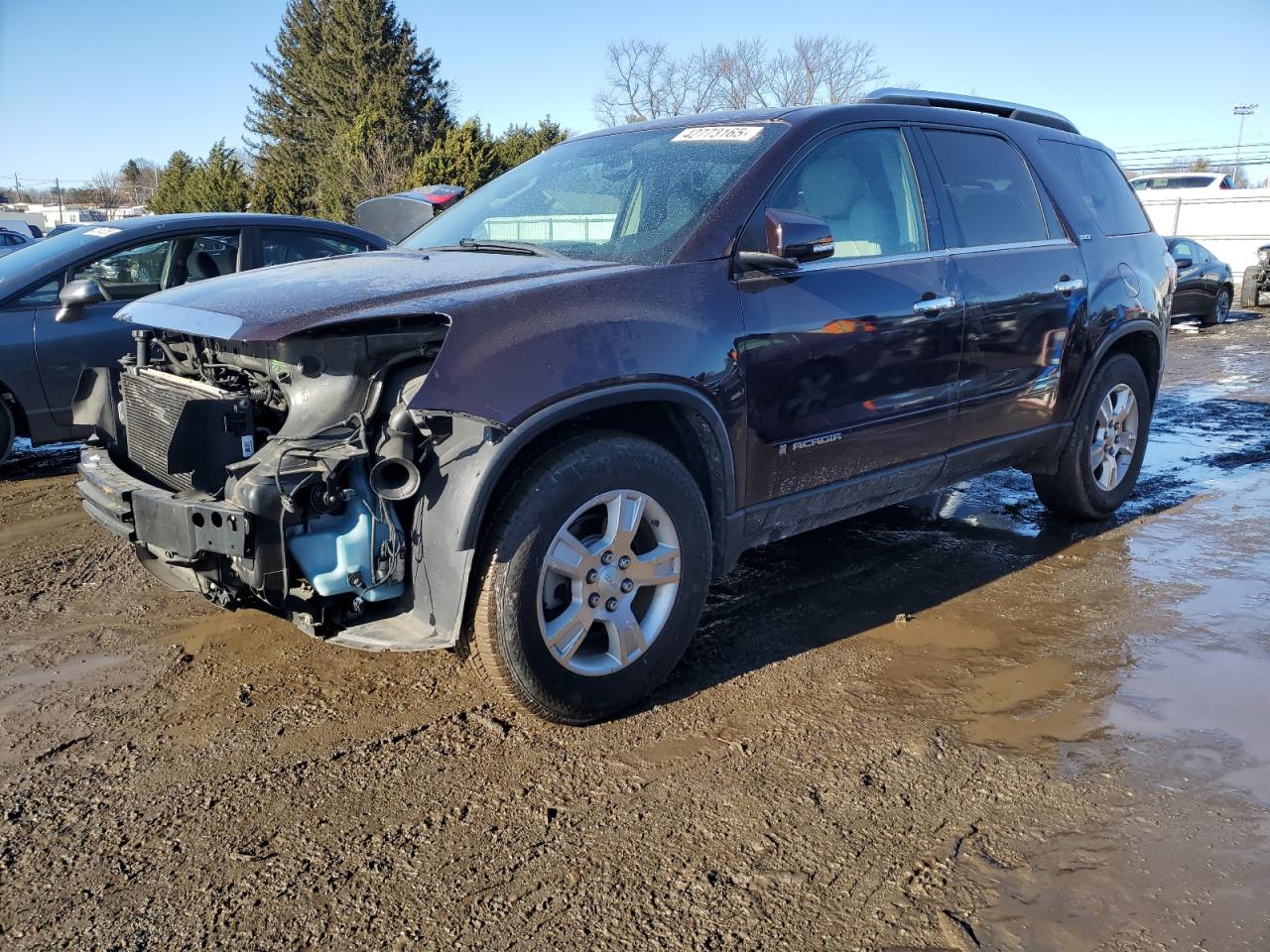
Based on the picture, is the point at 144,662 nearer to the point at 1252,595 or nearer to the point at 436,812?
the point at 436,812

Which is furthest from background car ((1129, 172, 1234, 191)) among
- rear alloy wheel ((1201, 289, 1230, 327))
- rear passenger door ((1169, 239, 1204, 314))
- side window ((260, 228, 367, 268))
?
side window ((260, 228, 367, 268))

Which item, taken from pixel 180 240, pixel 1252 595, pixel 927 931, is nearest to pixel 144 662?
pixel 927 931

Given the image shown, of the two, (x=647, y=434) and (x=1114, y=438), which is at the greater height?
(x=647, y=434)

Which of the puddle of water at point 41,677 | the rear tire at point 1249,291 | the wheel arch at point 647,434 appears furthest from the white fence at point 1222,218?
the puddle of water at point 41,677

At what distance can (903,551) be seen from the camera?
4930 mm

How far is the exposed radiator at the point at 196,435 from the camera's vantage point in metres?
2.80

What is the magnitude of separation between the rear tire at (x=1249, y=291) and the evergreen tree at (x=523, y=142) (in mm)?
14791

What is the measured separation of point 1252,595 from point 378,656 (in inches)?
148

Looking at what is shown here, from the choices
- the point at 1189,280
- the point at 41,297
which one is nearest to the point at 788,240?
the point at 41,297

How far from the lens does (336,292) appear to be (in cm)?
287

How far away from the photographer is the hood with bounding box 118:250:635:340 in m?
2.68

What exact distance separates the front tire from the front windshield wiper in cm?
89

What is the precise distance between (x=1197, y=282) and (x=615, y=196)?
47.9 ft

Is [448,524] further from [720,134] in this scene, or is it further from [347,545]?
[720,134]
